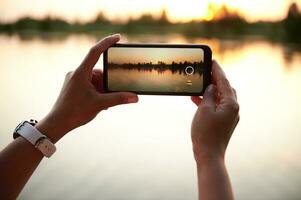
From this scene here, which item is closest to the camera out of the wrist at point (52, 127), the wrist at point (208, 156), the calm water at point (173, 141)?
the wrist at point (208, 156)

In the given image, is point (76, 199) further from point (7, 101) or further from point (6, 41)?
point (6, 41)

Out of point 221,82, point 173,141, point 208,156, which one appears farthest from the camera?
point 173,141

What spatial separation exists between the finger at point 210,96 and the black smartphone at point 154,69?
0.17 ft

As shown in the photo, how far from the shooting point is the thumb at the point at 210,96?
0.61 metres

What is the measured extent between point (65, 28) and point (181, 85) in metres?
0.58

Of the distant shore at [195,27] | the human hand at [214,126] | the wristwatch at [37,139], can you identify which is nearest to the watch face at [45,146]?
the wristwatch at [37,139]

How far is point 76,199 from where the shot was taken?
108 cm

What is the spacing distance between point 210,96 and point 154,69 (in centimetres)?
14

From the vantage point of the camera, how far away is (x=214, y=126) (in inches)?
22.2

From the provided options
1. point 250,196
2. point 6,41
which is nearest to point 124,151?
point 250,196

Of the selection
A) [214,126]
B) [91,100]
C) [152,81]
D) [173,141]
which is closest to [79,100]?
[91,100]

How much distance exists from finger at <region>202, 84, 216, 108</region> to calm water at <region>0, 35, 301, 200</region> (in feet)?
1.39

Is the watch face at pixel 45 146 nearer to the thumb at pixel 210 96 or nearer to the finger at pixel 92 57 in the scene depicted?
the finger at pixel 92 57

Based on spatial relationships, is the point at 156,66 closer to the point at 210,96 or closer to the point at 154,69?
the point at 154,69
